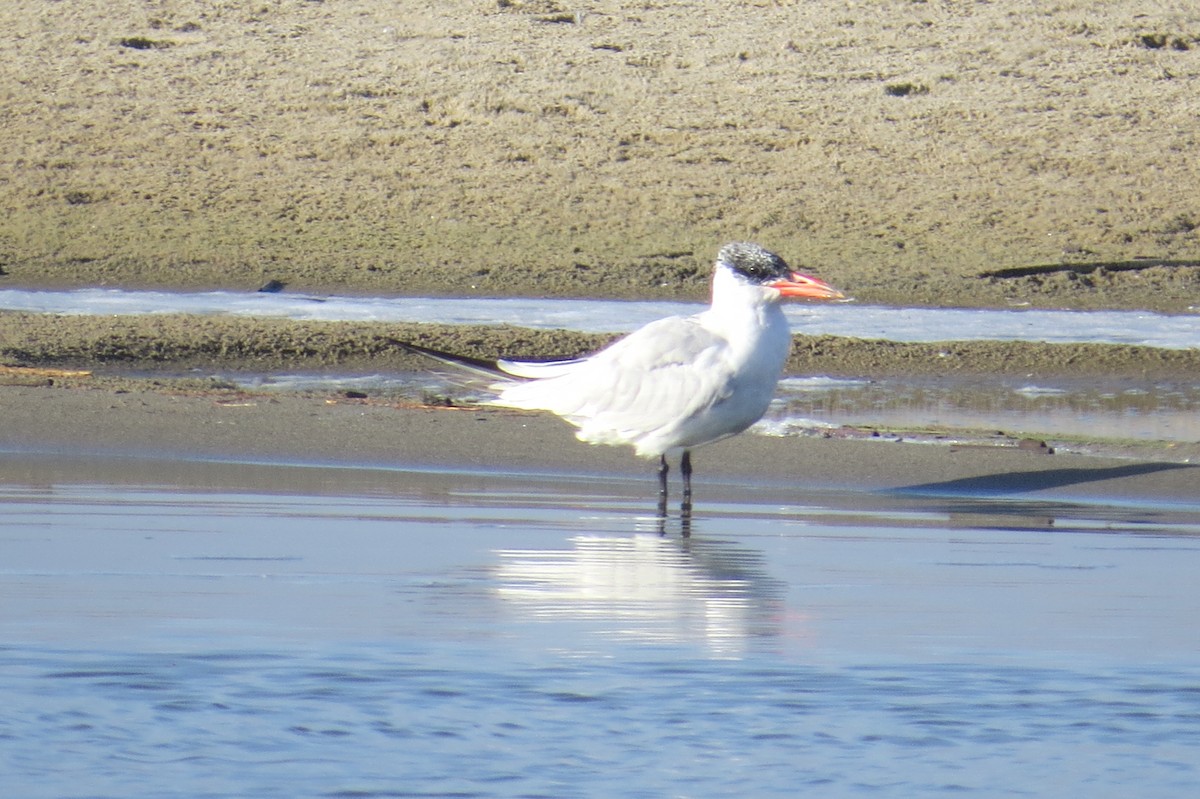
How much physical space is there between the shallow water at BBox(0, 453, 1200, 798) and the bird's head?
1068 mm

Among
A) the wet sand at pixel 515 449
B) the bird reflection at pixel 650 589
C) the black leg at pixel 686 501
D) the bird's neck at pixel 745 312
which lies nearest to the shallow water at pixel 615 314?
the wet sand at pixel 515 449

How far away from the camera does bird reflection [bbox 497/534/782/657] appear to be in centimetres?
512

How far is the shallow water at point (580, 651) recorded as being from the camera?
4023 mm

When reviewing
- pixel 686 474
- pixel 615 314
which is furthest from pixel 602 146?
pixel 686 474

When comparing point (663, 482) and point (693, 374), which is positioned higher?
point (693, 374)

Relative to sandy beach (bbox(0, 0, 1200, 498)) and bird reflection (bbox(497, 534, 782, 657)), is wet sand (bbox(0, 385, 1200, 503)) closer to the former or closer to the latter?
bird reflection (bbox(497, 534, 782, 657))

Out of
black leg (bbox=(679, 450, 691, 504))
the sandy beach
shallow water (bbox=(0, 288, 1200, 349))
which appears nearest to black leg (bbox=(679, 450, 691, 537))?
black leg (bbox=(679, 450, 691, 504))

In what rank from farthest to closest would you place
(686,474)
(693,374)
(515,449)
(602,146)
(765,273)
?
(602,146)
(515,449)
(765,273)
(686,474)
(693,374)

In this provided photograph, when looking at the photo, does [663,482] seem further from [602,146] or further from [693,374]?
[602,146]

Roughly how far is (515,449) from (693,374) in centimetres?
123

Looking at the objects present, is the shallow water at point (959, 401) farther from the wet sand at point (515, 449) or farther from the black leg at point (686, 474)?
the black leg at point (686, 474)

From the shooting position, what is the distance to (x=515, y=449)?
28.2ft

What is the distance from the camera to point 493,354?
1191 centimetres

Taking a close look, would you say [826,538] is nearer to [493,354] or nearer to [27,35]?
[493,354]
